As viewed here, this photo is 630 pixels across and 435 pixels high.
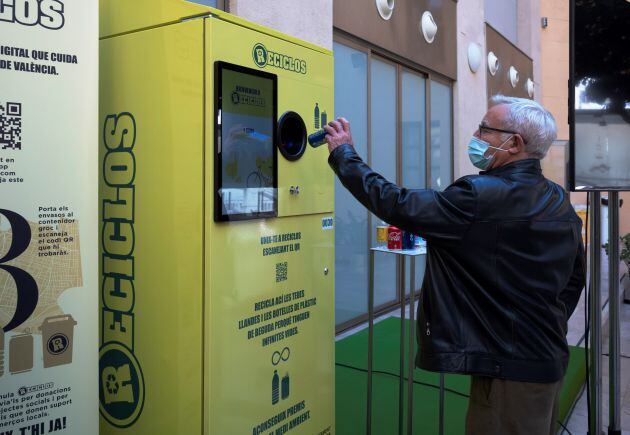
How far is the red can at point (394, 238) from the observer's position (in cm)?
276

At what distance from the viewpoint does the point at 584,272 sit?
2369 millimetres

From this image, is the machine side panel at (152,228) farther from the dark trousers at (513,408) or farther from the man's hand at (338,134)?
the dark trousers at (513,408)

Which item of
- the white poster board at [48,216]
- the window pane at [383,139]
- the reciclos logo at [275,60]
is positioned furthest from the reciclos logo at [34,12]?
the window pane at [383,139]

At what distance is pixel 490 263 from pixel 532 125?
0.51 meters

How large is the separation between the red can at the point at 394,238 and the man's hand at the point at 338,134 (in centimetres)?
71

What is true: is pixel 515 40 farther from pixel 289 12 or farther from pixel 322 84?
pixel 322 84

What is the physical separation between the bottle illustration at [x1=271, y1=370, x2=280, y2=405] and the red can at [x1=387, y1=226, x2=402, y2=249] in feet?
2.76

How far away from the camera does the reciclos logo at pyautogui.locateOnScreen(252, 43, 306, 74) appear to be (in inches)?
85.8

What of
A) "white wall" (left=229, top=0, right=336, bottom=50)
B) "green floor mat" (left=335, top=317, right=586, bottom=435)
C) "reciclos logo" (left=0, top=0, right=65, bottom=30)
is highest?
"white wall" (left=229, top=0, right=336, bottom=50)

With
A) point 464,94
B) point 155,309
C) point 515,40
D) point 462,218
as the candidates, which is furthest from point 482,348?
point 515,40

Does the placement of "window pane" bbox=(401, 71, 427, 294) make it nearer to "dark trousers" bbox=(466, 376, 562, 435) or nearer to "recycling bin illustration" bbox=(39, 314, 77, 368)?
"dark trousers" bbox=(466, 376, 562, 435)

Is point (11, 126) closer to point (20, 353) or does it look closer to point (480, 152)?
point (20, 353)

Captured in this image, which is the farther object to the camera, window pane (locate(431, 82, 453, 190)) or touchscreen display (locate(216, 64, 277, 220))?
window pane (locate(431, 82, 453, 190))

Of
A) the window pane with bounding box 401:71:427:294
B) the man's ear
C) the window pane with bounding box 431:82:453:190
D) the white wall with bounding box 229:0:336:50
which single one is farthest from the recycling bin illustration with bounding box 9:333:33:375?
the window pane with bounding box 431:82:453:190
